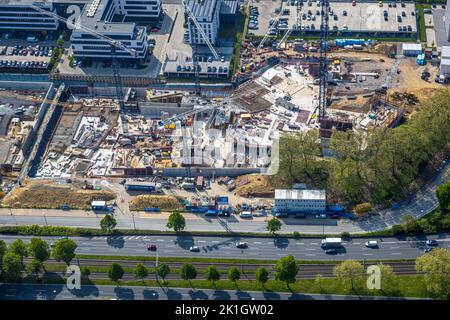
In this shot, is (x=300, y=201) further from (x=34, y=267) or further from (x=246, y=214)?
(x=34, y=267)

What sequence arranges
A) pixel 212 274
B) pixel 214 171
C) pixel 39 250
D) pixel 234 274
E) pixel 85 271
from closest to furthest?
pixel 234 274 < pixel 212 274 < pixel 85 271 < pixel 39 250 < pixel 214 171

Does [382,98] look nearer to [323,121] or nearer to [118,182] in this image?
[323,121]

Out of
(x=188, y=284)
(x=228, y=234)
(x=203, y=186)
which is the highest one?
(x=203, y=186)

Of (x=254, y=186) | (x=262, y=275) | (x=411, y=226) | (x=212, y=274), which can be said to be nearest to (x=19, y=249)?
(x=212, y=274)

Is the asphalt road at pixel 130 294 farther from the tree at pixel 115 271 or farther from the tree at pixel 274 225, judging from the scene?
the tree at pixel 274 225

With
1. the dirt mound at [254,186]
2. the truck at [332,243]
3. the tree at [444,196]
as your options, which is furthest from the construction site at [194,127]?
the tree at [444,196]

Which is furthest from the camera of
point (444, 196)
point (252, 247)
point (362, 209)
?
point (362, 209)

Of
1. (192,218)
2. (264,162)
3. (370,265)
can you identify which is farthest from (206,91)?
(370,265)
